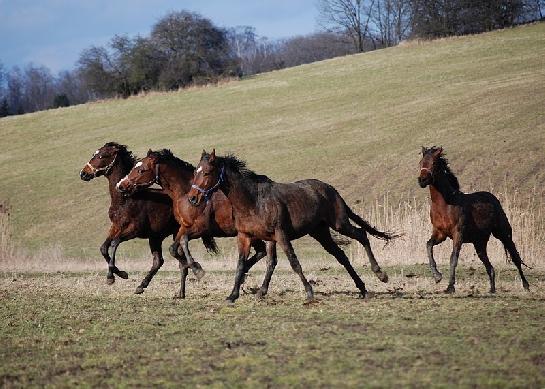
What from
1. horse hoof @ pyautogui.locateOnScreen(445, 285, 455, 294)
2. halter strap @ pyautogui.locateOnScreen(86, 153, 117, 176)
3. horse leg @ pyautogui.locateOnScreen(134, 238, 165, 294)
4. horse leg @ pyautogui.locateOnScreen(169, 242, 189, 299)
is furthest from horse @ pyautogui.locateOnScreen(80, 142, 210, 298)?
horse hoof @ pyautogui.locateOnScreen(445, 285, 455, 294)

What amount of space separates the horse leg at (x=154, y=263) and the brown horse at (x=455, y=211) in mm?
4535

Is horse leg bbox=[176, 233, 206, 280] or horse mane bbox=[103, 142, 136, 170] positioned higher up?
horse mane bbox=[103, 142, 136, 170]

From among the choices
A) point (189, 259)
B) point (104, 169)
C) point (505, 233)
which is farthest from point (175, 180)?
point (505, 233)

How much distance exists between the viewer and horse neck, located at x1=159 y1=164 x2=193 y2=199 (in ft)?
48.0

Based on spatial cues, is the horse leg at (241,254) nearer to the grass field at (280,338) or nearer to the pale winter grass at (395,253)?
the grass field at (280,338)

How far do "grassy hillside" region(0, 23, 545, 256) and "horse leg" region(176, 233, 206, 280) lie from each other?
15.2m

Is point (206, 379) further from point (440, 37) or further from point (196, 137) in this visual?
point (440, 37)

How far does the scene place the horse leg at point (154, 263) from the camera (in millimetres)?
14899

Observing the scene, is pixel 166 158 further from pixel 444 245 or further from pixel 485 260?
pixel 444 245

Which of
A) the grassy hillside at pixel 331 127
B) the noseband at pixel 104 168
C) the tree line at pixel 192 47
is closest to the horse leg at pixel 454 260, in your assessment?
the noseband at pixel 104 168

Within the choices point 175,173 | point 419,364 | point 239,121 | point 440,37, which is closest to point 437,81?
point 239,121

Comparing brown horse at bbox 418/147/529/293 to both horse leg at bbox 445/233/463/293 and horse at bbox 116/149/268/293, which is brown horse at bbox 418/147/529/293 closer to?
horse leg at bbox 445/233/463/293

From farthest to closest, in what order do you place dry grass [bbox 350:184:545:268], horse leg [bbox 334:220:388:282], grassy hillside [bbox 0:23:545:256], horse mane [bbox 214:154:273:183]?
grassy hillside [bbox 0:23:545:256] < dry grass [bbox 350:184:545:268] < horse leg [bbox 334:220:388:282] < horse mane [bbox 214:154:273:183]

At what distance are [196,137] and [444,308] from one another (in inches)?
1389
